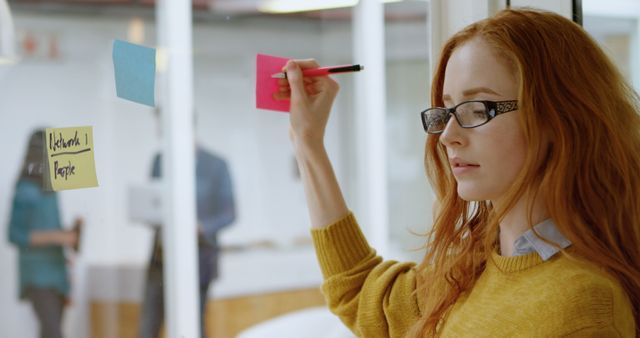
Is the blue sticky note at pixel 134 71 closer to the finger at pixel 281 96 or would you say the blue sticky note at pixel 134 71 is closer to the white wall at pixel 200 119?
the finger at pixel 281 96

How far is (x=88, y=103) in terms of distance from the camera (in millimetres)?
3908

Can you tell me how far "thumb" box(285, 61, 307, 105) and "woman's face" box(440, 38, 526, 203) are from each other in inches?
9.5

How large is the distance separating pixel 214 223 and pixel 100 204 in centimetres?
69

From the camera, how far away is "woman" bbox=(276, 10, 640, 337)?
2.72 feet

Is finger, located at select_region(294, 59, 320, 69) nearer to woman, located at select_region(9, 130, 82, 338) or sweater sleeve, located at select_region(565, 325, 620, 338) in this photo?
sweater sleeve, located at select_region(565, 325, 620, 338)

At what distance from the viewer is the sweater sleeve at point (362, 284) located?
1.08 meters

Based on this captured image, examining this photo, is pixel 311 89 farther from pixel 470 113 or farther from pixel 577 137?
pixel 577 137

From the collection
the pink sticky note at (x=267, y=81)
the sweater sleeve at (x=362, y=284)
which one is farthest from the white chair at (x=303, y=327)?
the pink sticky note at (x=267, y=81)

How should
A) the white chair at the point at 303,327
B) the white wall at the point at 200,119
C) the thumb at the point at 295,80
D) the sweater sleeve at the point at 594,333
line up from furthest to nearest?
the white wall at the point at 200,119 → the white chair at the point at 303,327 → the thumb at the point at 295,80 → the sweater sleeve at the point at 594,333

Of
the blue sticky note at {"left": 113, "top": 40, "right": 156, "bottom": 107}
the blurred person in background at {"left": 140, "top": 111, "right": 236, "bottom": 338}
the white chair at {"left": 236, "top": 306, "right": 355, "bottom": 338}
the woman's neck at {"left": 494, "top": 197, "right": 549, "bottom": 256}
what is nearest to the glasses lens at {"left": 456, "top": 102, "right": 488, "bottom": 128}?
the woman's neck at {"left": 494, "top": 197, "right": 549, "bottom": 256}

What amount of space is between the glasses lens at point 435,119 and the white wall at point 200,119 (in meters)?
1.79

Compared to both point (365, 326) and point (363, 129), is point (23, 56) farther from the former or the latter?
point (365, 326)

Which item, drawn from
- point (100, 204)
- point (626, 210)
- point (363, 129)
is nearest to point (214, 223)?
point (100, 204)

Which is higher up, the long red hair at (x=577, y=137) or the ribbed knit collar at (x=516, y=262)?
the long red hair at (x=577, y=137)
